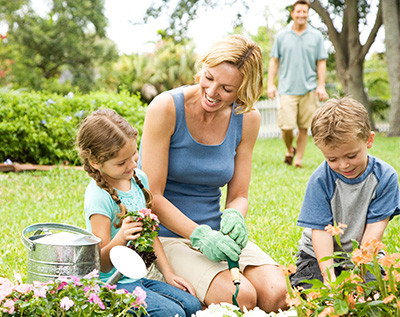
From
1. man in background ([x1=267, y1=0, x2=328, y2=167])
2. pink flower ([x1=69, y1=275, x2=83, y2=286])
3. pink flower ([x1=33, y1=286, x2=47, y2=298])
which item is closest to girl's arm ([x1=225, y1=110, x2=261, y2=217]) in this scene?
pink flower ([x1=69, y1=275, x2=83, y2=286])

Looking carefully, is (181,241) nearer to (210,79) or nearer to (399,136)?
(210,79)

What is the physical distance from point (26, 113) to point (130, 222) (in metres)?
5.28

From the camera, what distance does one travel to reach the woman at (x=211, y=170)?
7.51 feet

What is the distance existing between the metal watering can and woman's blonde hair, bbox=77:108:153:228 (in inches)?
10.8

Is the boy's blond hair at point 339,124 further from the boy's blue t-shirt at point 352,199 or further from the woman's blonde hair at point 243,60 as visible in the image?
the woman's blonde hair at point 243,60

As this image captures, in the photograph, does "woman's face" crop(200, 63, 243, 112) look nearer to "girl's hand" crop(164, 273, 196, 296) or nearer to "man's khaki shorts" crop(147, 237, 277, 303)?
"man's khaki shorts" crop(147, 237, 277, 303)

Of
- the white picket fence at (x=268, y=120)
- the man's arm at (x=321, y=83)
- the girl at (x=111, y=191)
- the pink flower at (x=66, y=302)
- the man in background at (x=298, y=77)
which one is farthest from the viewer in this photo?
the white picket fence at (x=268, y=120)

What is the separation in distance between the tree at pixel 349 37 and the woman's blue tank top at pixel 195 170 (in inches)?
459

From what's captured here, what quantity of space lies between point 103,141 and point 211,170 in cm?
66

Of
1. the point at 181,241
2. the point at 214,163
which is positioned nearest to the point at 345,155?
the point at 214,163

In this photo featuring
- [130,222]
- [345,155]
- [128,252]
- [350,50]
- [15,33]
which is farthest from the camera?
[15,33]

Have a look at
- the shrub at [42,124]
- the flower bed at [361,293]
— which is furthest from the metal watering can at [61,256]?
the shrub at [42,124]

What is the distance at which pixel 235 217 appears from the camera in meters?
2.29

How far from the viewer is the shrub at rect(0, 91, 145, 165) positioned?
6.58 metres
